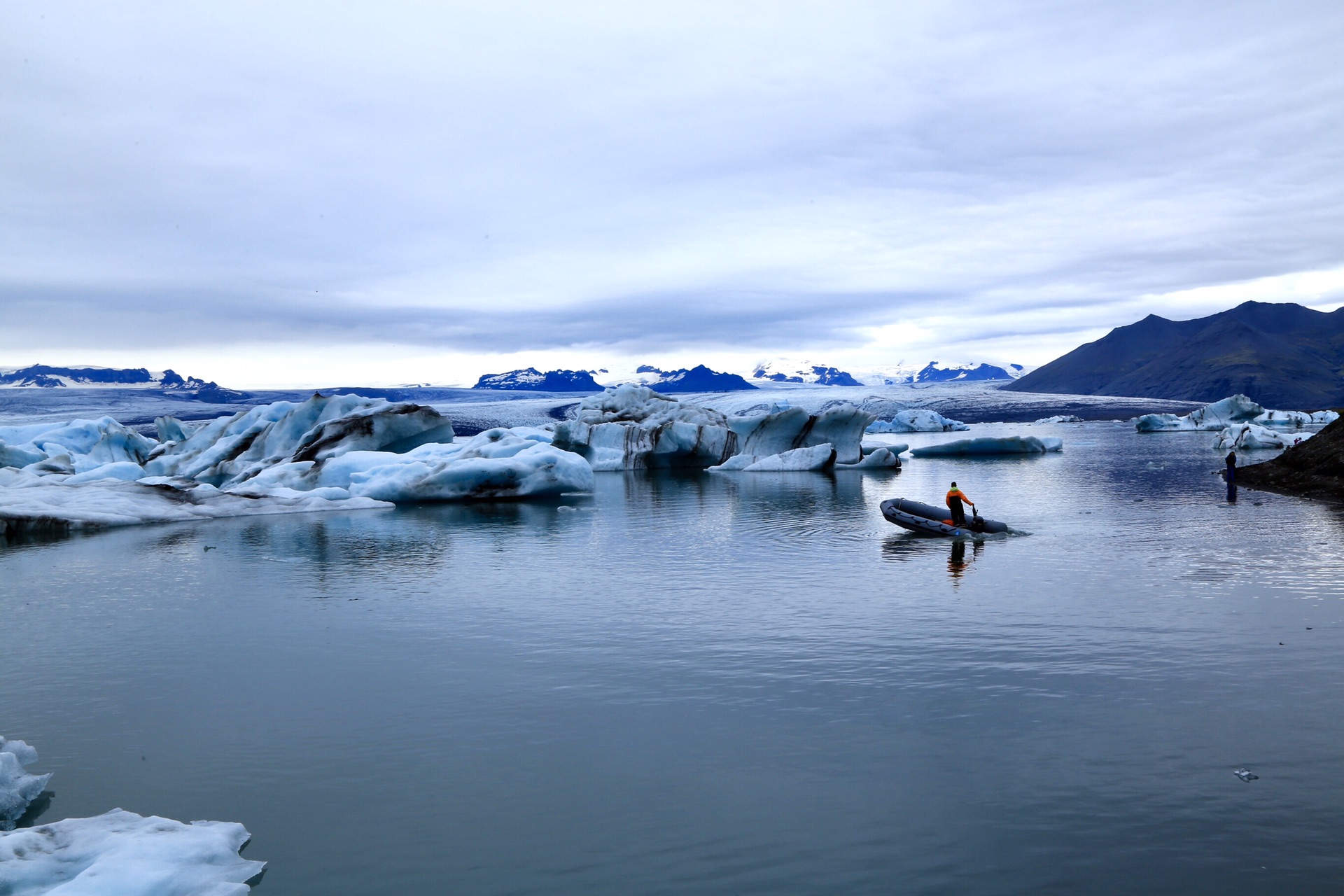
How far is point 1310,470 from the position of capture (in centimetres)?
2848

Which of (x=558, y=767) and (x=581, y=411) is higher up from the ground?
(x=581, y=411)

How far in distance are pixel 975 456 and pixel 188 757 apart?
54.2 metres

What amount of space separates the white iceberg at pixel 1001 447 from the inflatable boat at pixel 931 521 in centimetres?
3592

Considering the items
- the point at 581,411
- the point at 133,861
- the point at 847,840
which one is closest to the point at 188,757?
the point at 133,861

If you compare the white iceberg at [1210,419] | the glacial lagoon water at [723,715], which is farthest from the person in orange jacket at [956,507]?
the white iceberg at [1210,419]

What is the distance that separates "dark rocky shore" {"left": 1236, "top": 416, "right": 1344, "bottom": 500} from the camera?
2683 cm

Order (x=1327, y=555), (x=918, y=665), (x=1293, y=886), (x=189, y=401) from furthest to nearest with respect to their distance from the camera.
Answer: (x=189, y=401) → (x=1327, y=555) → (x=918, y=665) → (x=1293, y=886)

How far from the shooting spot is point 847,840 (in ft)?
20.2

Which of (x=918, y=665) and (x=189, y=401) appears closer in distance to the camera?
(x=918, y=665)

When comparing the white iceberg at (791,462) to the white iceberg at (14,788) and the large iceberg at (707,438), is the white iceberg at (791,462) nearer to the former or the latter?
the large iceberg at (707,438)

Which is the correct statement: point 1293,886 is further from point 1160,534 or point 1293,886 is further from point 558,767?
point 1160,534

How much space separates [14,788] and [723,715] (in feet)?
18.2

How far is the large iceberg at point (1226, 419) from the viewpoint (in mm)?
78000

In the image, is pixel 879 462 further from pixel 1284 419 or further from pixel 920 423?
pixel 1284 419
